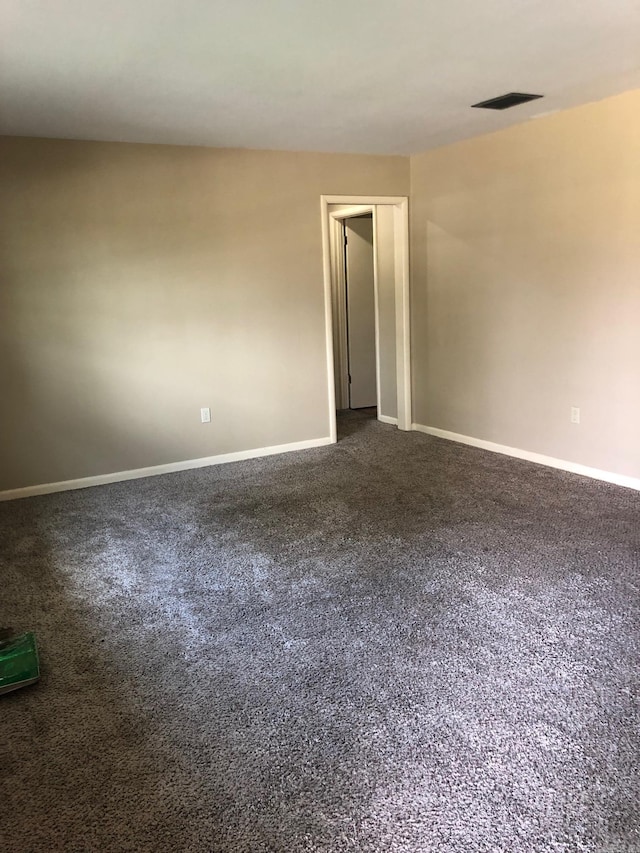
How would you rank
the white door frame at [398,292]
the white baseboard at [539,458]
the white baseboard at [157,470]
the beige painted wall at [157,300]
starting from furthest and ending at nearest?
the white door frame at [398,292], the white baseboard at [157,470], the beige painted wall at [157,300], the white baseboard at [539,458]

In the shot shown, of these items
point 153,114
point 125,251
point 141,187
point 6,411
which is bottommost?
point 6,411

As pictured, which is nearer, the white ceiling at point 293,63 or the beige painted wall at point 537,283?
the white ceiling at point 293,63

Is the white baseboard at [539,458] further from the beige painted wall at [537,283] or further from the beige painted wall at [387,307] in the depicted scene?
the beige painted wall at [387,307]

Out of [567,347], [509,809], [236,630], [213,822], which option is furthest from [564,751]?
[567,347]

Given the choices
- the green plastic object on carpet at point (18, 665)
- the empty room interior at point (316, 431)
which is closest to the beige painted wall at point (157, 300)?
the empty room interior at point (316, 431)

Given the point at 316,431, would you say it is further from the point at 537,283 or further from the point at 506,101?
the point at 506,101

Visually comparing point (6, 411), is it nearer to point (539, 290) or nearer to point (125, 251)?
point (125, 251)

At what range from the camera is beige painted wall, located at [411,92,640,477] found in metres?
3.81

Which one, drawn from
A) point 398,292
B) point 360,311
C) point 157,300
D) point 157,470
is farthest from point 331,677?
point 360,311

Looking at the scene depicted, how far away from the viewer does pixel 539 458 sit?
15.0 ft

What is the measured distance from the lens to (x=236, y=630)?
253 cm

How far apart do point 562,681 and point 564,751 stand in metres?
0.34

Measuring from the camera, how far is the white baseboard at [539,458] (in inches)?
158

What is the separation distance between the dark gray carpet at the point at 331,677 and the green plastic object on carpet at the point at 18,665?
0.05 metres
